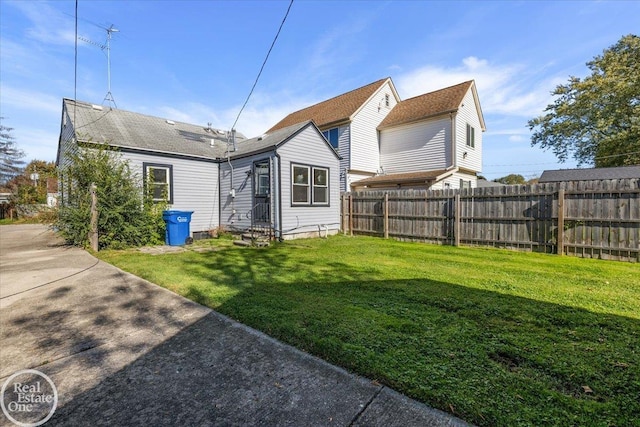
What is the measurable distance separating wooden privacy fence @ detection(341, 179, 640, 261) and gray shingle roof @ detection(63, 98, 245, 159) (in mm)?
7860

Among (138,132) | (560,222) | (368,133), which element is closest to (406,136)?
(368,133)

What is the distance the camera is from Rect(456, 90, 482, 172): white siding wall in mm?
15438

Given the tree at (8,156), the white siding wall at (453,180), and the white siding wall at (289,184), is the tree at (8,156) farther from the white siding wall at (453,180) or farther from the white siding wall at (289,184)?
the white siding wall at (453,180)

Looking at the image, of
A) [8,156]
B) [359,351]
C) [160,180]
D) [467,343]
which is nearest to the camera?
[359,351]

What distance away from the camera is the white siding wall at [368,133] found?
16.8m

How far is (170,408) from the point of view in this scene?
189 cm

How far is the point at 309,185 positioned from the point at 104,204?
21.0 feet

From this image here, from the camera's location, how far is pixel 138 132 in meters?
10.9

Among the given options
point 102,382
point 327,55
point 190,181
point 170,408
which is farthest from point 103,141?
point 170,408

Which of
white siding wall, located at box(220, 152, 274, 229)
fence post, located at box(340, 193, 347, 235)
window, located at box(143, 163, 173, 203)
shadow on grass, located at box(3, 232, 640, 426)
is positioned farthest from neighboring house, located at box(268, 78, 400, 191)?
shadow on grass, located at box(3, 232, 640, 426)

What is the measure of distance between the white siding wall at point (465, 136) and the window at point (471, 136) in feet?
0.78

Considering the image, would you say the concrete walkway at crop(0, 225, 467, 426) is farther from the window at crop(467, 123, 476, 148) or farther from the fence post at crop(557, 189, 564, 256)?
the window at crop(467, 123, 476, 148)

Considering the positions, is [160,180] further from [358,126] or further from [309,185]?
[358,126]

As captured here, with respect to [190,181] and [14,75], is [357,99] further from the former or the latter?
[14,75]
